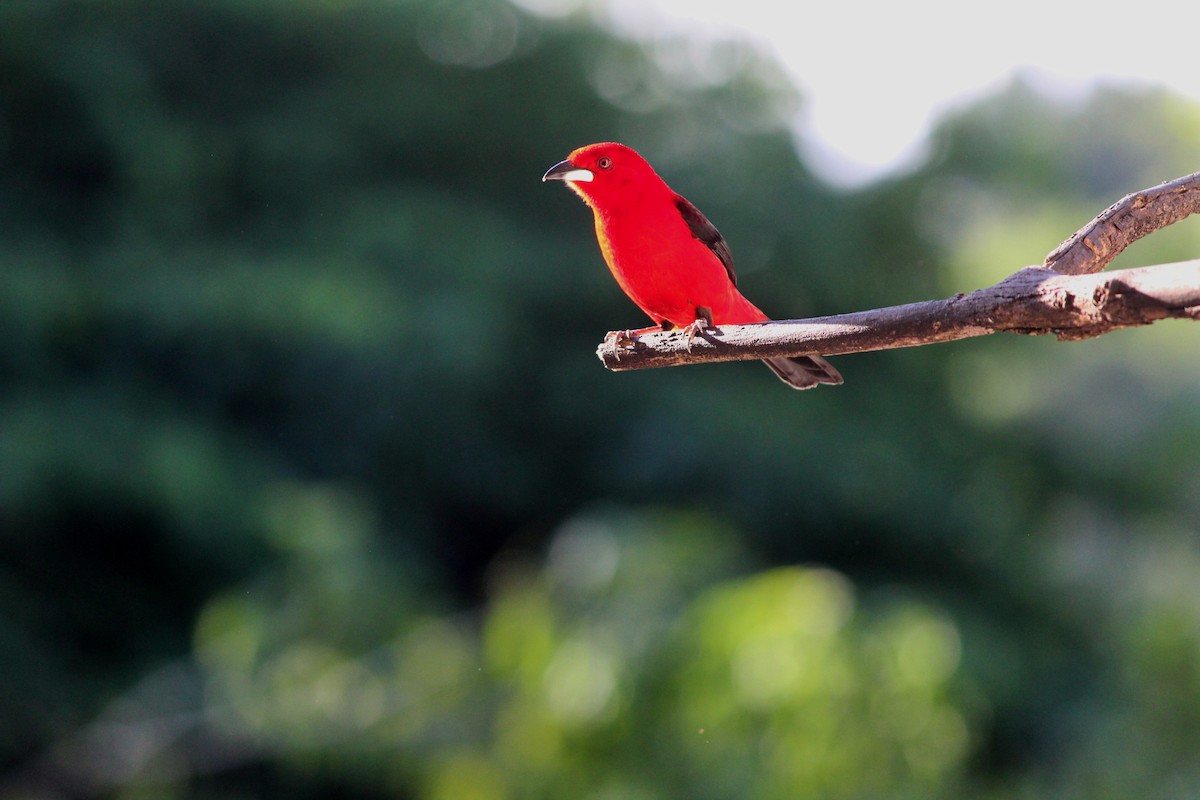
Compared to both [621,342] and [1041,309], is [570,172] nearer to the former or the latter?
[621,342]

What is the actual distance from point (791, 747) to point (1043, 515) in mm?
6007

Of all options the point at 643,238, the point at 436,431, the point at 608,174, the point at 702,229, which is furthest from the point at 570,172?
the point at 436,431

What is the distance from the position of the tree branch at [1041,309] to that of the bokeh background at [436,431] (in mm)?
5000

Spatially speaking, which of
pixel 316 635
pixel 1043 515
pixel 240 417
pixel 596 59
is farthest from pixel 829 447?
pixel 240 417

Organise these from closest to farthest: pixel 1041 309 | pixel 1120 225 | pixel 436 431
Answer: pixel 1041 309
pixel 1120 225
pixel 436 431

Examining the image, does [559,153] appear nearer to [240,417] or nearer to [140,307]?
[140,307]

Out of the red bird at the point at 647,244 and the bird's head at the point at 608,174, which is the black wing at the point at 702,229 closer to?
the red bird at the point at 647,244

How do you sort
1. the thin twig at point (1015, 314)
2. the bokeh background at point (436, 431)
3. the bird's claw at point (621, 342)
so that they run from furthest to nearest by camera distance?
the bokeh background at point (436, 431)
the bird's claw at point (621, 342)
the thin twig at point (1015, 314)

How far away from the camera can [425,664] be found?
793 centimetres

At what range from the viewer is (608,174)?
2.35m

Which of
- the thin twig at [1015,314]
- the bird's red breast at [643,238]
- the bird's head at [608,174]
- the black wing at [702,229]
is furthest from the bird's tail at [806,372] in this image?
the thin twig at [1015,314]

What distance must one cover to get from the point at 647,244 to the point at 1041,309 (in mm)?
1145

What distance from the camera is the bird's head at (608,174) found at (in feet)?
7.55

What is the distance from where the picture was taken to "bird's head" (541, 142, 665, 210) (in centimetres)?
230
